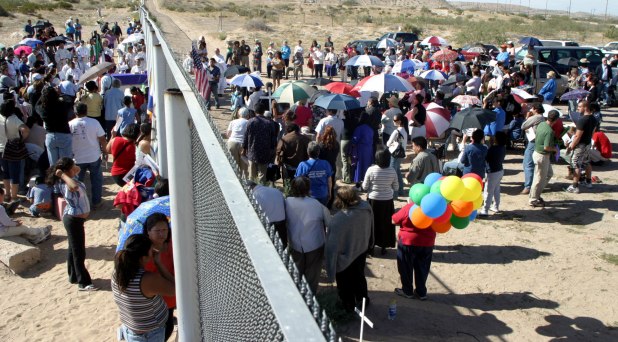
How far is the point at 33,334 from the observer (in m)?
6.29

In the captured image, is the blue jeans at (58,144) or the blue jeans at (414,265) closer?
the blue jeans at (414,265)

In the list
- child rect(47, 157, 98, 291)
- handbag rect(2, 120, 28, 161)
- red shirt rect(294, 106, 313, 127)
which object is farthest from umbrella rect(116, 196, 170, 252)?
red shirt rect(294, 106, 313, 127)

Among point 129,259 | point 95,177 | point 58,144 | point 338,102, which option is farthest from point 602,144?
point 129,259

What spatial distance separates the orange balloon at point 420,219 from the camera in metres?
6.31

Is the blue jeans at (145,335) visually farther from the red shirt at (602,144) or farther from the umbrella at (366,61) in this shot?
the umbrella at (366,61)

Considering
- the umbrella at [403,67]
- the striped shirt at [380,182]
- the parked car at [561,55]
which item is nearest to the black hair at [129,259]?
the striped shirt at [380,182]

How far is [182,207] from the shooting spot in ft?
8.05

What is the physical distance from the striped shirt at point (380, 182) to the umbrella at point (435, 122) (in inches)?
163

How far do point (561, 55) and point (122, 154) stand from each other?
63.7ft

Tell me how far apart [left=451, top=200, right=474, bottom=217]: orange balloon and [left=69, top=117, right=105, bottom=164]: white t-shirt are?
19.1ft

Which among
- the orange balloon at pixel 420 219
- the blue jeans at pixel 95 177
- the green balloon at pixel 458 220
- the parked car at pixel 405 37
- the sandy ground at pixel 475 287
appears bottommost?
the sandy ground at pixel 475 287

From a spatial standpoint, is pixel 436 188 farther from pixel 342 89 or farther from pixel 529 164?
pixel 342 89

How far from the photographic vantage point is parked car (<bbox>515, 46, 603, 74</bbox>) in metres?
21.9

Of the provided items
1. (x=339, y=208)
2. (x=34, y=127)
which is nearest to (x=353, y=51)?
(x=34, y=127)
